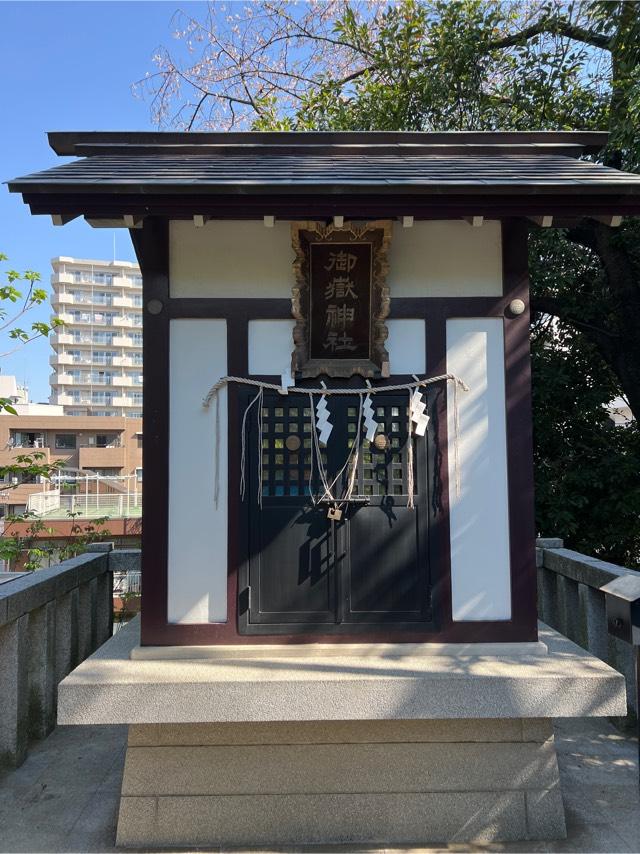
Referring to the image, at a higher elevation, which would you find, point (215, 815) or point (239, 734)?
point (239, 734)

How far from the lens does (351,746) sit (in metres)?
3.85

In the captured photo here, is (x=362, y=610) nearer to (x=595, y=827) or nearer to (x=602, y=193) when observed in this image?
(x=595, y=827)

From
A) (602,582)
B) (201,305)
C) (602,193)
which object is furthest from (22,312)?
(602,582)

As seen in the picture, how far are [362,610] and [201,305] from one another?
228 centimetres

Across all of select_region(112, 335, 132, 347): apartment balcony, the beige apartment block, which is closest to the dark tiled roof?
the beige apartment block

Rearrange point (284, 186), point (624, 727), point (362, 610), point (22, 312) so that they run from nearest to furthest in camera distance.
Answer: point (284, 186) → point (362, 610) → point (624, 727) → point (22, 312)

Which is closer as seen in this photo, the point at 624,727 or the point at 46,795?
the point at 46,795

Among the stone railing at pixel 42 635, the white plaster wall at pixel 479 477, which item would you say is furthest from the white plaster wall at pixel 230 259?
the stone railing at pixel 42 635

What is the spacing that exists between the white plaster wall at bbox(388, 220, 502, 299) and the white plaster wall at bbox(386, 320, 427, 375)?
→ 25cm

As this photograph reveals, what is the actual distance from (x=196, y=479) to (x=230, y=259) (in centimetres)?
150

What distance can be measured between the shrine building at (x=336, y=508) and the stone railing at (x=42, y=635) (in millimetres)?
1056

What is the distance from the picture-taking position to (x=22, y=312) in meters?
6.80

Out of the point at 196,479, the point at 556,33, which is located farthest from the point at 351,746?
the point at 556,33

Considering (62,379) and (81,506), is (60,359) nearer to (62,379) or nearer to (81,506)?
(62,379)
